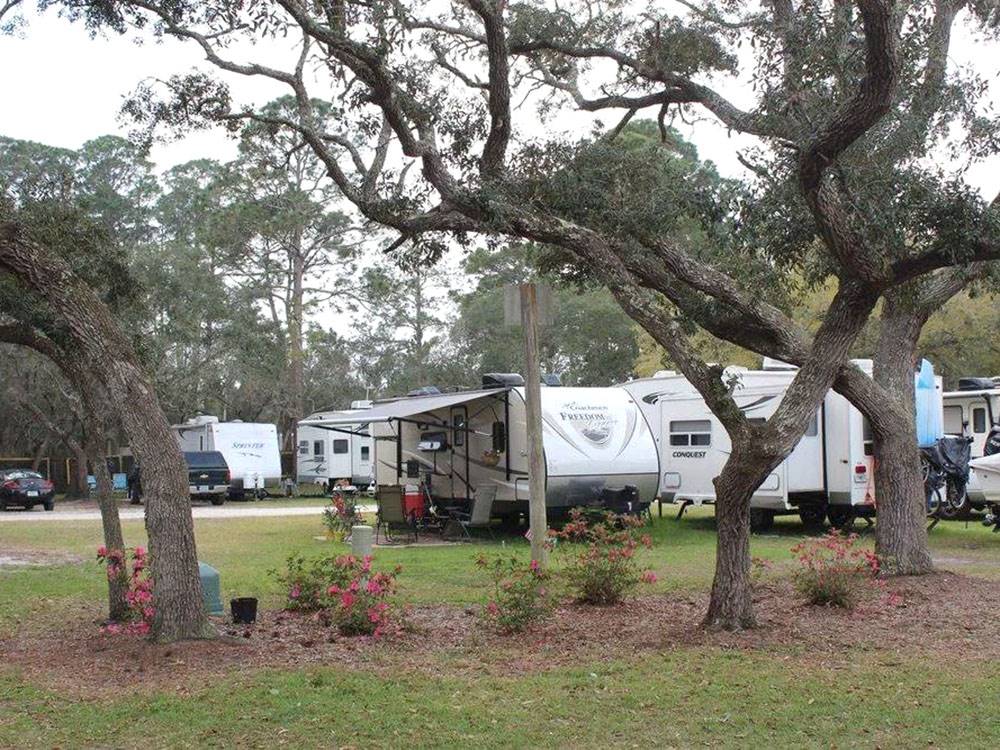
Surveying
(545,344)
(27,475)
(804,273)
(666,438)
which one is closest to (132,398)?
(804,273)

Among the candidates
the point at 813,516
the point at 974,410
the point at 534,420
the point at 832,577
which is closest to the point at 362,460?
the point at 813,516

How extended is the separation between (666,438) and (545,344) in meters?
25.5

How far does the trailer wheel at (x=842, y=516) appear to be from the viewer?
17.8 m

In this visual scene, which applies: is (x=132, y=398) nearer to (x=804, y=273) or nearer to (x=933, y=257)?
(x=933, y=257)

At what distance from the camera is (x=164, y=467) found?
785cm

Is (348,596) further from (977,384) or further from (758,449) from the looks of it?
(977,384)

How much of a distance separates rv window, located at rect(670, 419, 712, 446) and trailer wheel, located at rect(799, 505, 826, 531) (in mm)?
1900

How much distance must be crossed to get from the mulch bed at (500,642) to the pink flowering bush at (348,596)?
0.15 metres

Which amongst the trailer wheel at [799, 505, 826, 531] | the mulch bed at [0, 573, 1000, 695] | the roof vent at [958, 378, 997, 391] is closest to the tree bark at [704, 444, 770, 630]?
the mulch bed at [0, 573, 1000, 695]

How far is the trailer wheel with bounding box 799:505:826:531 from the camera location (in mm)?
18594

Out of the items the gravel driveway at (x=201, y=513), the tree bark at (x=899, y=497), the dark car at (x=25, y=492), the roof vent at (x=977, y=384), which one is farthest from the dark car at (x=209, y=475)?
the tree bark at (x=899, y=497)

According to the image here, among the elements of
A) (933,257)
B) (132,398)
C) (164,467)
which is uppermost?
(933,257)

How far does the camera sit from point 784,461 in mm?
16719

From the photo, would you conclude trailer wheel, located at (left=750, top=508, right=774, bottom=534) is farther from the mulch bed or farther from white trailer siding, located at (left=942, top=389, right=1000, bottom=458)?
the mulch bed
